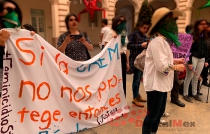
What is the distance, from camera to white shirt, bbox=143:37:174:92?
171 cm

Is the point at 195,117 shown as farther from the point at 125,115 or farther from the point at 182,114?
the point at 125,115

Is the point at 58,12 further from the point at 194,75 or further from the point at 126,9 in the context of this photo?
the point at 126,9

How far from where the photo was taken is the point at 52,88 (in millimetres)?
2191

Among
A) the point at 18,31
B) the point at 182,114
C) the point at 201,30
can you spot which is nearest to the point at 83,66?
the point at 18,31

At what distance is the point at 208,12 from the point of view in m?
14.7

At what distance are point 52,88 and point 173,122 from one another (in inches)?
77.0

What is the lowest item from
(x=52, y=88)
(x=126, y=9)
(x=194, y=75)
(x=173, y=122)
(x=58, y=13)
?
(x=173, y=122)

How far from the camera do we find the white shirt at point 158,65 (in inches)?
67.1

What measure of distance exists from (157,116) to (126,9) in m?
17.8

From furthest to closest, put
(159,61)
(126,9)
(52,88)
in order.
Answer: (126,9) → (52,88) → (159,61)

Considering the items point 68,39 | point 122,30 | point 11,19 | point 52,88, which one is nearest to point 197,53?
point 122,30

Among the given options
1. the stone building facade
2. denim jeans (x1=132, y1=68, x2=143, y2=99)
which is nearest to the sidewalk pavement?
denim jeans (x1=132, y1=68, x2=143, y2=99)

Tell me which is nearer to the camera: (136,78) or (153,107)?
(153,107)

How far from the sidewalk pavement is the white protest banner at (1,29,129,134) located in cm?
15
